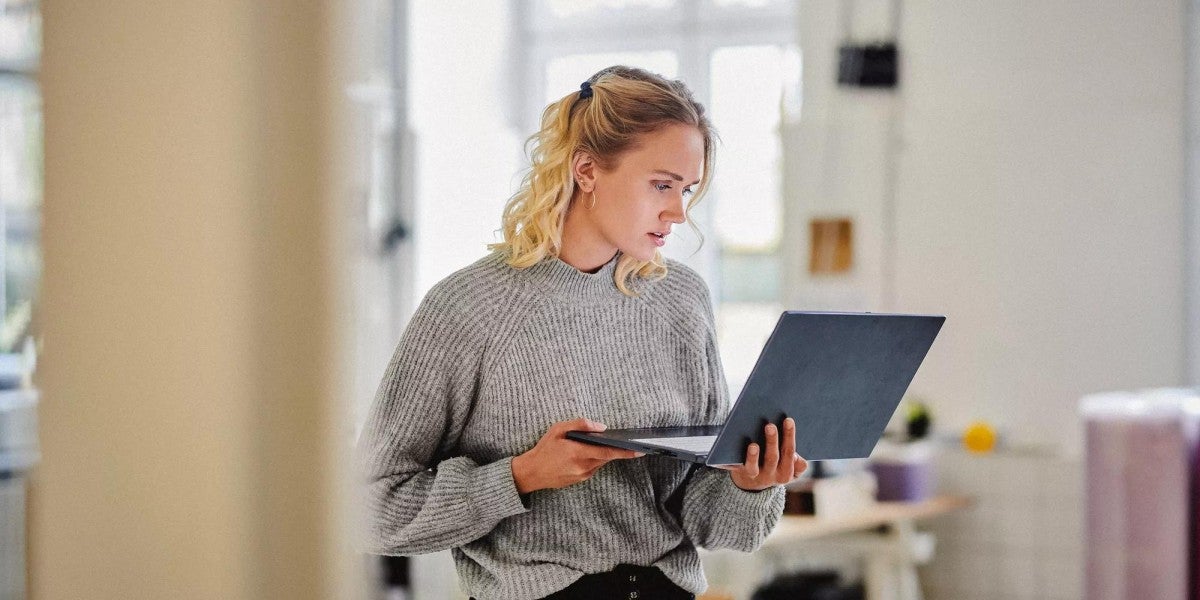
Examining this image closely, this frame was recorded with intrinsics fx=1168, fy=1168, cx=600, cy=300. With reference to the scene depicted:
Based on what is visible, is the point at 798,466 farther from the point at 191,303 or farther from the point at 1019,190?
the point at 1019,190

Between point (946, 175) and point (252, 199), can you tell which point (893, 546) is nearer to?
point (946, 175)

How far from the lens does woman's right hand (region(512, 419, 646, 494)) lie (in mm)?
1071

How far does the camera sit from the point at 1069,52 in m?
3.55

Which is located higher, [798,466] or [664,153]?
[664,153]

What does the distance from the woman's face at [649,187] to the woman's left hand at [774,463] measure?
244 mm

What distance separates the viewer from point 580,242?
49.5 inches

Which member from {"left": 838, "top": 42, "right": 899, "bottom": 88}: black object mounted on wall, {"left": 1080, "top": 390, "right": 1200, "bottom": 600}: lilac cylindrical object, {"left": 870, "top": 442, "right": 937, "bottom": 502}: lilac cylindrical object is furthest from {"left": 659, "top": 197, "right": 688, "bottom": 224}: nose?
{"left": 838, "top": 42, "right": 899, "bottom": 88}: black object mounted on wall

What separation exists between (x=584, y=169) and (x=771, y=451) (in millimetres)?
359

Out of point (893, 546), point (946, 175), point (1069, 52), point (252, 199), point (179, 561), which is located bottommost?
point (893, 546)

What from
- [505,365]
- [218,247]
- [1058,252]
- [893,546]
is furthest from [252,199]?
[1058,252]

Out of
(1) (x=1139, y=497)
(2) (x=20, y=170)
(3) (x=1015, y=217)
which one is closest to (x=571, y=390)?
(2) (x=20, y=170)

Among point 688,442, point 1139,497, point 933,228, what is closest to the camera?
point 688,442

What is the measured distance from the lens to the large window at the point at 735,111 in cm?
407

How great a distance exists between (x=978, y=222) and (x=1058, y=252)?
0.26m
